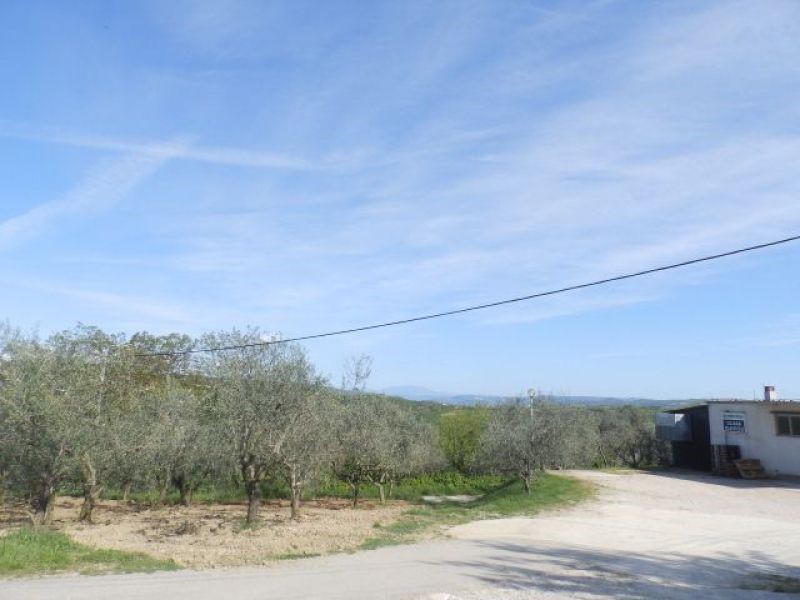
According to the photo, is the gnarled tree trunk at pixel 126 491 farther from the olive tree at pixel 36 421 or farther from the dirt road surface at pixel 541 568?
the dirt road surface at pixel 541 568

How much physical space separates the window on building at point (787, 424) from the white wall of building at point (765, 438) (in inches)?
8.1

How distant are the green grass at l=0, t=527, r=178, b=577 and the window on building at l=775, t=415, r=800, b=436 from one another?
2911 cm

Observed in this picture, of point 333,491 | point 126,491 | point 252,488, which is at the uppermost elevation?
point 252,488

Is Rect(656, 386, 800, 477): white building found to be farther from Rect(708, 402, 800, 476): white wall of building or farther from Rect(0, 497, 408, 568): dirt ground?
Rect(0, 497, 408, 568): dirt ground

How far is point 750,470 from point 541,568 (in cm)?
2242

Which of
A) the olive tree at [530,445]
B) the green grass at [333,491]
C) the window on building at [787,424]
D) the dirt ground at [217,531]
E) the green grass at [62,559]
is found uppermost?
the window on building at [787,424]

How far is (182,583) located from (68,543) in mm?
4658

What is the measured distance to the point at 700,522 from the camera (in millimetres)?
18516

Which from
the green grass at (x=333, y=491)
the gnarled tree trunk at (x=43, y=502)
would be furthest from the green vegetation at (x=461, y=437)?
the gnarled tree trunk at (x=43, y=502)

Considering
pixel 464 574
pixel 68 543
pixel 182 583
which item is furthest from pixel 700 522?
pixel 68 543

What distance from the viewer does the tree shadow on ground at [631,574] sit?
35.4ft

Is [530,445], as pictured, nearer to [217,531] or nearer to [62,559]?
[217,531]

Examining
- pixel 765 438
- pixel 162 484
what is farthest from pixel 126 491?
pixel 765 438

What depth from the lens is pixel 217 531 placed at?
17.6m
